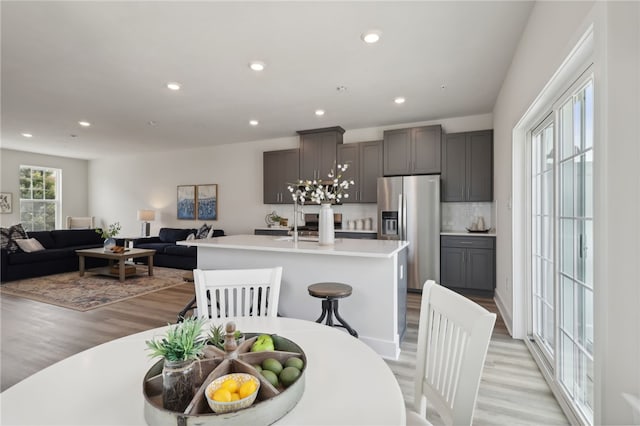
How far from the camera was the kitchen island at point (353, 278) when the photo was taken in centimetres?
270

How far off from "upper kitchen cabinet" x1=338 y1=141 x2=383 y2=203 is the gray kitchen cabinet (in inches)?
55.4

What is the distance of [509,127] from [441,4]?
1614 mm

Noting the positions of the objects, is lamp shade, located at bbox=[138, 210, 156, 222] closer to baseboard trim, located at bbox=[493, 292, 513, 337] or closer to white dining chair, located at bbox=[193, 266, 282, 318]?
white dining chair, located at bbox=[193, 266, 282, 318]

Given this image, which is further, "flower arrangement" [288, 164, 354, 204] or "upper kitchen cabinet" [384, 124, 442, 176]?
"upper kitchen cabinet" [384, 124, 442, 176]

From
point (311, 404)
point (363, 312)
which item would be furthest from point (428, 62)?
point (311, 404)

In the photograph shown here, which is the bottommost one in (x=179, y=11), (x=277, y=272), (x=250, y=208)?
(x=277, y=272)

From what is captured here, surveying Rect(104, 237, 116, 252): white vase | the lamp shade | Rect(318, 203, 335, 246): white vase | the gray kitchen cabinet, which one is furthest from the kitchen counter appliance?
the lamp shade

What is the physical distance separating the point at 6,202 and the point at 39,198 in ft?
2.35

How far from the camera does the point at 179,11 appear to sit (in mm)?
2326

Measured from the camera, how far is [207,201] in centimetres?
729

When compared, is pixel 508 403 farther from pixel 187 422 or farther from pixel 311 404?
pixel 187 422

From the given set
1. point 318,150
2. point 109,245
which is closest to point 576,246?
point 318,150

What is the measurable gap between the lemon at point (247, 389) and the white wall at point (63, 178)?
9.59 meters

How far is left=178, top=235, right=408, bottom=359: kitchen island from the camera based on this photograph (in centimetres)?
270
